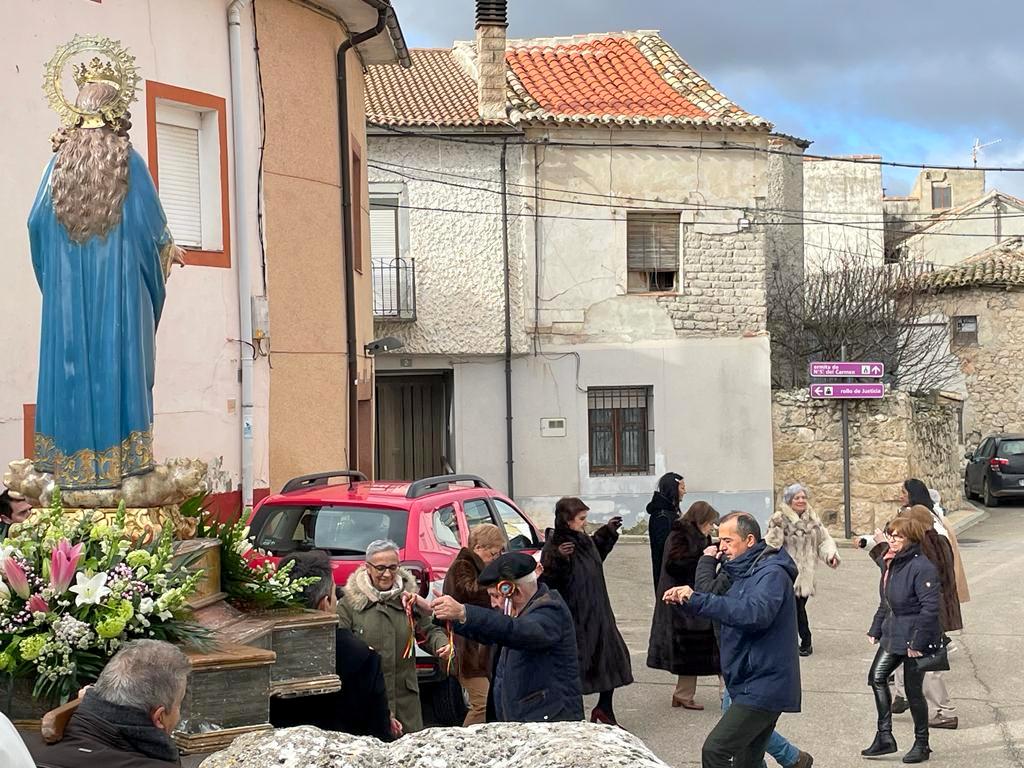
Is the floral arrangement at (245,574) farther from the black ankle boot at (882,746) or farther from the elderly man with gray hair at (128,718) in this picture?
the black ankle boot at (882,746)

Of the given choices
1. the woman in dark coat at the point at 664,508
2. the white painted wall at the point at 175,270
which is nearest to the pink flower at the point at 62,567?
the white painted wall at the point at 175,270

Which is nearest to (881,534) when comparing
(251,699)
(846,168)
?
(251,699)

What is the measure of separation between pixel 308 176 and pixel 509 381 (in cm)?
854

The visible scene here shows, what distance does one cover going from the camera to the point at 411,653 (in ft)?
21.9

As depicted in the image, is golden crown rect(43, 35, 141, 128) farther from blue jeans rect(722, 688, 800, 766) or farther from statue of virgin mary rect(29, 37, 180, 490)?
blue jeans rect(722, 688, 800, 766)

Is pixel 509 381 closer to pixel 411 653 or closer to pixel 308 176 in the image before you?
pixel 308 176

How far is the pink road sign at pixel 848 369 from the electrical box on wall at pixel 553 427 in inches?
165

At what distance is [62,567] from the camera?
472 centimetres

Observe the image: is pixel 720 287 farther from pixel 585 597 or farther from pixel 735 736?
pixel 735 736

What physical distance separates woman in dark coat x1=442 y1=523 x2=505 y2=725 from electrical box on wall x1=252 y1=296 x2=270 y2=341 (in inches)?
231

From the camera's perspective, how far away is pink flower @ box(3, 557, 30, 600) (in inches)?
184

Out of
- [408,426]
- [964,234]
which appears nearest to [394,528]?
[408,426]

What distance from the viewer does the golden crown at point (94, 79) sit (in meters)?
5.86

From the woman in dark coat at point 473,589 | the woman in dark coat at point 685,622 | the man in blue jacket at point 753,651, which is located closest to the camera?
the man in blue jacket at point 753,651
